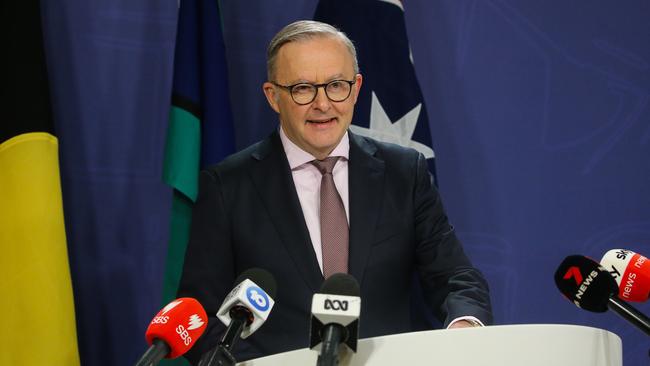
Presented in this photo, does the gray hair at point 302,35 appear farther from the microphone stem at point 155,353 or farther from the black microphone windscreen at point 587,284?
the microphone stem at point 155,353

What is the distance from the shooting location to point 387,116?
3.35 metres

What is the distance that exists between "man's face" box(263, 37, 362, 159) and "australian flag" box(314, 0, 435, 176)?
0.65m

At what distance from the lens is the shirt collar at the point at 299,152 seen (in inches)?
109

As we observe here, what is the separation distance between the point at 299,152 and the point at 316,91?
0.21m

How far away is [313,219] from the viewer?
2.74 meters

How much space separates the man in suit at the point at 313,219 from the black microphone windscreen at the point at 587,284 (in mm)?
771

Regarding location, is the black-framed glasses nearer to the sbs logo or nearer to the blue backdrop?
the blue backdrop

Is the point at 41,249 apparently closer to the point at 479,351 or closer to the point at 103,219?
the point at 103,219

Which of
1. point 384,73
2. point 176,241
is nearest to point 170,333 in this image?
point 176,241

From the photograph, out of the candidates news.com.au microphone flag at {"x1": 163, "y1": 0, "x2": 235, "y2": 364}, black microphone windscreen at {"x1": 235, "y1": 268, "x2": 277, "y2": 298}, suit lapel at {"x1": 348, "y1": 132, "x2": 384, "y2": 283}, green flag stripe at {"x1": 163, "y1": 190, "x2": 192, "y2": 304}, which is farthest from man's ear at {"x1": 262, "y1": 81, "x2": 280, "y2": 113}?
black microphone windscreen at {"x1": 235, "y1": 268, "x2": 277, "y2": 298}

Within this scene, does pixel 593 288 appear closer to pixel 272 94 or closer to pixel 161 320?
pixel 161 320

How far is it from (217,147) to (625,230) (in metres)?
1.69

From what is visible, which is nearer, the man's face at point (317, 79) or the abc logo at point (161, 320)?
the abc logo at point (161, 320)

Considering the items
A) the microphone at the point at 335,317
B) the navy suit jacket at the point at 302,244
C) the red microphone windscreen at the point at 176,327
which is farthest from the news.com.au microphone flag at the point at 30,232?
the microphone at the point at 335,317
